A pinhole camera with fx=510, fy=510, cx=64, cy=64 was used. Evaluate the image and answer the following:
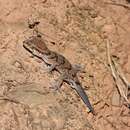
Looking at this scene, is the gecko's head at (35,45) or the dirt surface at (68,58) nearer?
the dirt surface at (68,58)

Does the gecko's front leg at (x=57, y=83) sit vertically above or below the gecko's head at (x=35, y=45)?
below

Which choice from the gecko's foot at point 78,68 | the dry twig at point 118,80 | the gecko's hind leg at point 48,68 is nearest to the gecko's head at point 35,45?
the gecko's hind leg at point 48,68

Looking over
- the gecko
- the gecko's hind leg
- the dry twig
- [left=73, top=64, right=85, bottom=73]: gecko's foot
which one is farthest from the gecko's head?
the dry twig

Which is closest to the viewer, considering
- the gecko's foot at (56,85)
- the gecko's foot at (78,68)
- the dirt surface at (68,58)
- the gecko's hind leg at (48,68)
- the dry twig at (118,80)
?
the dirt surface at (68,58)

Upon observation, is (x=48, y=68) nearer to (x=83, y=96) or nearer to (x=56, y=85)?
(x=56, y=85)

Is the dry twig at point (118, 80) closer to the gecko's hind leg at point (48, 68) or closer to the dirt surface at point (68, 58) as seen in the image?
the dirt surface at point (68, 58)

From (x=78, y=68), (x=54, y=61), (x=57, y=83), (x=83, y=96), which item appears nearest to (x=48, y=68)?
(x=54, y=61)

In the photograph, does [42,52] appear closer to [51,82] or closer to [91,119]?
[51,82]
